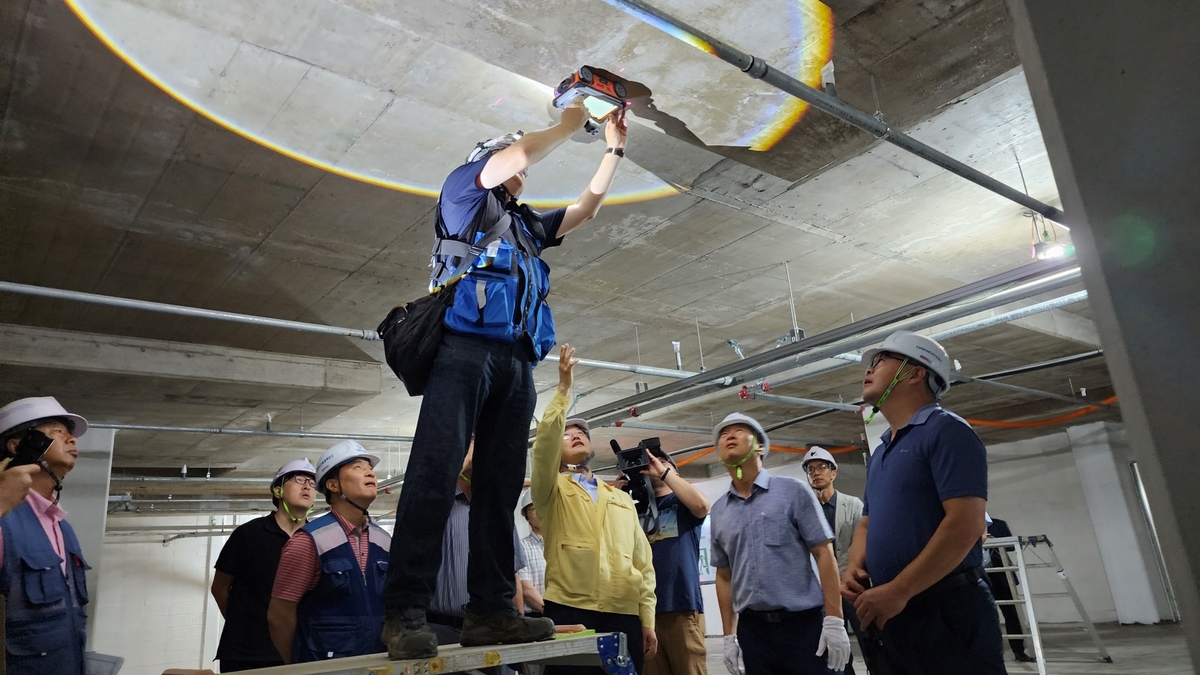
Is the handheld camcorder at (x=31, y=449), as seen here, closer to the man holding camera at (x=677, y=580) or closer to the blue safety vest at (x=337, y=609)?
the blue safety vest at (x=337, y=609)

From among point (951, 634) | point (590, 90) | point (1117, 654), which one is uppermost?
point (590, 90)

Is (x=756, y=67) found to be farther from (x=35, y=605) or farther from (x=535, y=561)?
(x=535, y=561)

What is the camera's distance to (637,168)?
448 cm

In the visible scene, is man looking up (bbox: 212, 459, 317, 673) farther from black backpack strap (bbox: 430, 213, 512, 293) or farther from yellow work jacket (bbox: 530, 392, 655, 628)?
black backpack strap (bbox: 430, 213, 512, 293)

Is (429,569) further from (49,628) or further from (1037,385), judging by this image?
(1037,385)

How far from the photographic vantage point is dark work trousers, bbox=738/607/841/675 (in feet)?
9.19

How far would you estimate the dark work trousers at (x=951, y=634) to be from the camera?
6.34ft

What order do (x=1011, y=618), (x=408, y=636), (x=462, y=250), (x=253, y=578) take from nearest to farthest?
(x=408, y=636) → (x=462, y=250) → (x=253, y=578) → (x=1011, y=618)

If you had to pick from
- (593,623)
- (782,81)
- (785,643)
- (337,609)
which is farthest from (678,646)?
(782,81)

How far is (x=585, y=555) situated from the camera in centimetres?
271

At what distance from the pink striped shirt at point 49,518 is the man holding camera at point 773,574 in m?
2.37

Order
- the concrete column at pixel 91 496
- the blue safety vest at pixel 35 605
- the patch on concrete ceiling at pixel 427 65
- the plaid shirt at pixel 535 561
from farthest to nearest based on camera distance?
the concrete column at pixel 91 496, the plaid shirt at pixel 535 561, the patch on concrete ceiling at pixel 427 65, the blue safety vest at pixel 35 605

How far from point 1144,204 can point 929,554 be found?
141 centimetres

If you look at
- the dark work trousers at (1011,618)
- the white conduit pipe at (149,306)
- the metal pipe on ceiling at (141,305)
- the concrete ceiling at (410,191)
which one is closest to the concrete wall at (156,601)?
the concrete ceiling at (410,191)
